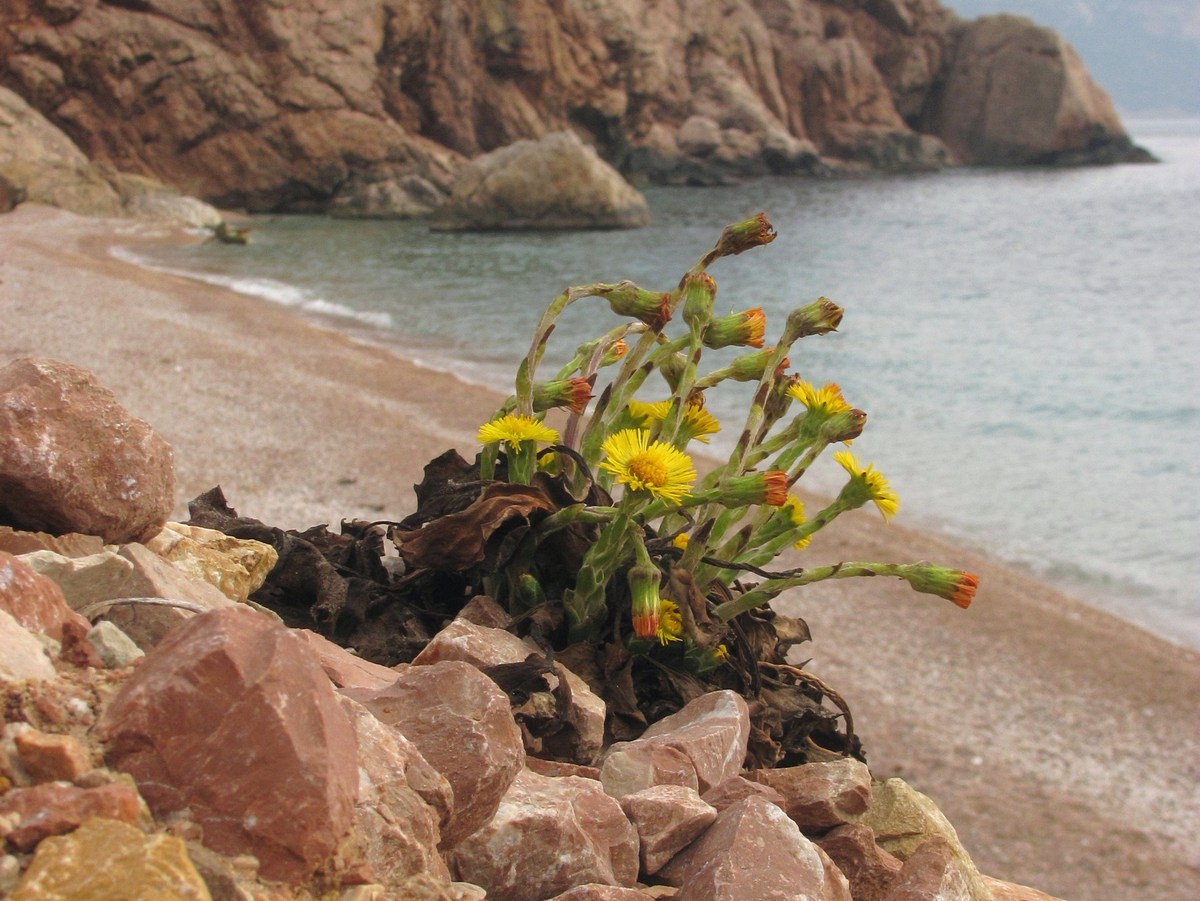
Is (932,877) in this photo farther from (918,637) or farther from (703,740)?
(918,637)

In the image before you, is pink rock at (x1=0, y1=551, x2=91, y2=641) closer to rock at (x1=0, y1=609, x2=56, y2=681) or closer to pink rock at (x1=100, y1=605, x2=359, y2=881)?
rock at (x1=0, y1=609, x2=56, y2=681)

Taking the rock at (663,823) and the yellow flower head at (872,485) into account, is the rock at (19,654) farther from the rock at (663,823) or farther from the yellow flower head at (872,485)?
the yellow flower head at (872,485)

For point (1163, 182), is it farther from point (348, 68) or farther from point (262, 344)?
point (262, 344)

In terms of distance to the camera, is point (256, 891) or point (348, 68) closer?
point (256, 891)

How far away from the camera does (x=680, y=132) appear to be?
4703cm

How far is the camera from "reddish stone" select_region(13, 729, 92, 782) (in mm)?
947

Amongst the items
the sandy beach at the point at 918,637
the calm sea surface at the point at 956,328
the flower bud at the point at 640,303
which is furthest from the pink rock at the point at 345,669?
the sandy beach at the point at 918,637

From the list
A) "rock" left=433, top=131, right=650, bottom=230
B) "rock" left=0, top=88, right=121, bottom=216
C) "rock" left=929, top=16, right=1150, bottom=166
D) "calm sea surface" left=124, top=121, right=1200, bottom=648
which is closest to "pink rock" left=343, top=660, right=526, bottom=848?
"calm sea surface" left=124, top=121, right=1200, bottom=648

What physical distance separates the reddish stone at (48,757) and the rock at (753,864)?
28.4 inches

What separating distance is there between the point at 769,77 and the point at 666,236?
1123 inches

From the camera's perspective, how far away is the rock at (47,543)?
1645 millimetres

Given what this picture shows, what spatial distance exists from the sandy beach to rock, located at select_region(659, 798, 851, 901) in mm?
2793

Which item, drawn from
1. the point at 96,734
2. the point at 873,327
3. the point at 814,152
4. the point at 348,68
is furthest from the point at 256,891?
the point at 814,152

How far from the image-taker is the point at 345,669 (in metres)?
1.57
